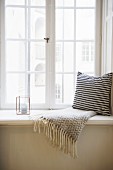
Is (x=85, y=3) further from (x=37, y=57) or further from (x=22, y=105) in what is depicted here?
(x=22, y=105)

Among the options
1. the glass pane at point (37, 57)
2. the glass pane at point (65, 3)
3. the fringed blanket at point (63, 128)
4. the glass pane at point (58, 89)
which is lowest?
the fringed blanket at point (63, 128)

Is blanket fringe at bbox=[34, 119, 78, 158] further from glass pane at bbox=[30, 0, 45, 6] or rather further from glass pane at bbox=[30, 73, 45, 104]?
glass pane at bbox=[30, 0, 45, 6]

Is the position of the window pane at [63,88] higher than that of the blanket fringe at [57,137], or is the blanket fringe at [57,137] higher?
the window pane at [63,88]

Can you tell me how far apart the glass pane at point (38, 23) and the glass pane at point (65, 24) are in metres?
0.16

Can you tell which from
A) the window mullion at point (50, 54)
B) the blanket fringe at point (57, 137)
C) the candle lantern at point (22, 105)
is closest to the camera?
the blanket fringe at point (57, 137)

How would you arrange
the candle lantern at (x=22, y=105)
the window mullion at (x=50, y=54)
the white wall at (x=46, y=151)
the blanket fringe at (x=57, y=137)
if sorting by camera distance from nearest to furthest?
1. the blanket fringe at (x=57, y=137)
2. the white wall at (x=46, y=151)
3. the candle lantern at (x=22, y=105)
4. the window mullion at (x=50, y=54)

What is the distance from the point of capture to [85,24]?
9.00 feet

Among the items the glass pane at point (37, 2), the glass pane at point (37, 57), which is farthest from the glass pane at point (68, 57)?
the glass pane at point (37, 2)

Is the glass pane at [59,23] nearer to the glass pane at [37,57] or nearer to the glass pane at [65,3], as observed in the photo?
the glass pane at [65,3]

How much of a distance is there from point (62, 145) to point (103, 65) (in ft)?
3.15

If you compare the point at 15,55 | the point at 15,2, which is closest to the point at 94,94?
the point at 15,55

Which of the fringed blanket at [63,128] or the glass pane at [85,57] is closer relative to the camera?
the fringed blanket at [63,128]

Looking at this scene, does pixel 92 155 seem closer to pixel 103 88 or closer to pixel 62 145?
pixel 62 145

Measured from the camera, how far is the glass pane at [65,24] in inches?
107
